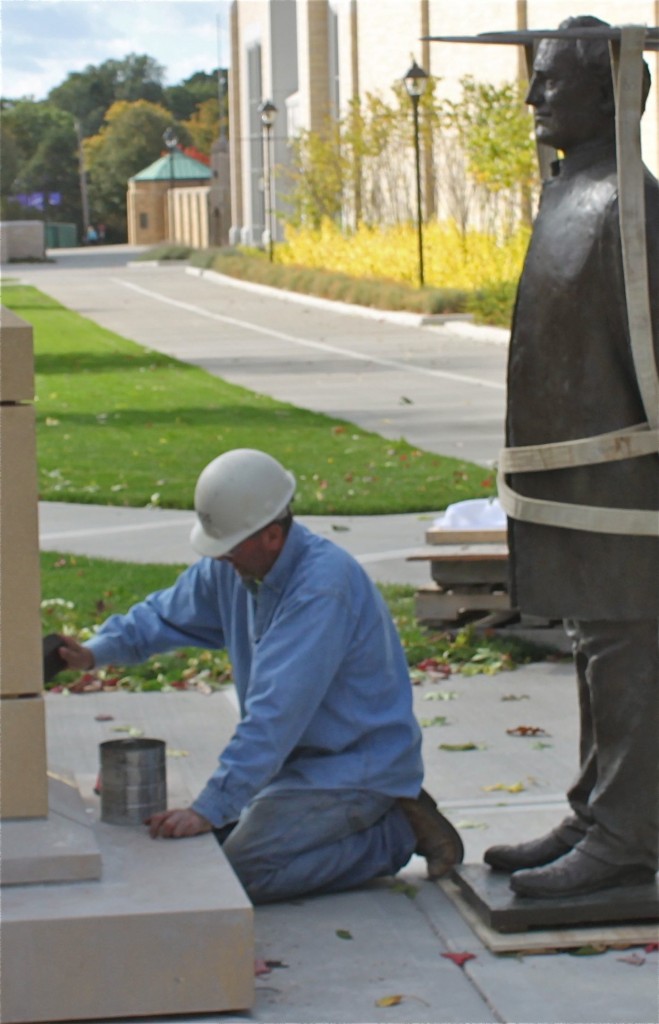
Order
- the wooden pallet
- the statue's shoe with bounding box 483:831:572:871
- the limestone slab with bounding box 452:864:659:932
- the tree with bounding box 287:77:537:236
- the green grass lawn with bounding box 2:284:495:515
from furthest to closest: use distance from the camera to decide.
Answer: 1. the tree with bounding box 287:77:537:236
2. the green grass lawn with bounding box 2:284:495:515
3. the wooden pallet
4. the statue's shoe with bounding box 483:831:572:871
5. the limestone slab with bounding box 452:864:659:932

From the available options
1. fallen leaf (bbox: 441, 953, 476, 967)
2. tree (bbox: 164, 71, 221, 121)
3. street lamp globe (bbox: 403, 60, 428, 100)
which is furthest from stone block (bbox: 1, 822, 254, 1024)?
tree (bbox: 164, 71, 221, 121)

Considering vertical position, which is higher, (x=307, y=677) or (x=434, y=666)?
(x=307, y=677)

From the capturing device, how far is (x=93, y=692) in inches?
291

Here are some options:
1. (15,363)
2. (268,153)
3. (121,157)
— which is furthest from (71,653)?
(121,157)

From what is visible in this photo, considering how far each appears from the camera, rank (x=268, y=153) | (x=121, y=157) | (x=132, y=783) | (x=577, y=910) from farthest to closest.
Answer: (x=121, y=157)
(x=268, y=153)
(x=132, y=783)
(x=577, y=910)

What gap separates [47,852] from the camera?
4160 millimetres

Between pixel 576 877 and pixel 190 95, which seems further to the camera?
pixel 190 95

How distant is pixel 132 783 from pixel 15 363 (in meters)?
1.24

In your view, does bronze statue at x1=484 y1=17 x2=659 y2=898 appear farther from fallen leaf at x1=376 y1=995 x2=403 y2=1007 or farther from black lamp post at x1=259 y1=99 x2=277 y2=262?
black lamp post at x1=259 y1=99 x2=277 y2=262

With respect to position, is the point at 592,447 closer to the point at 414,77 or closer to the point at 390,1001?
the point at 390,1001

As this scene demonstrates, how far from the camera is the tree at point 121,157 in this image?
107250 millimetres

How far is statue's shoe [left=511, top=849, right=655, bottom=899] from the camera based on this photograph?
4418 mm

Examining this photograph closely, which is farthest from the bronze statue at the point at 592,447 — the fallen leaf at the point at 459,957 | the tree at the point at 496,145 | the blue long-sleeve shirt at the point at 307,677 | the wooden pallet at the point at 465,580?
the tree at the point at 496,145

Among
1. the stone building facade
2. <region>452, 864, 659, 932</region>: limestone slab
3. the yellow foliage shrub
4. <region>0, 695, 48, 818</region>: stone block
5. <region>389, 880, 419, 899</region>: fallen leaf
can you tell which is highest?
the stone building facade
